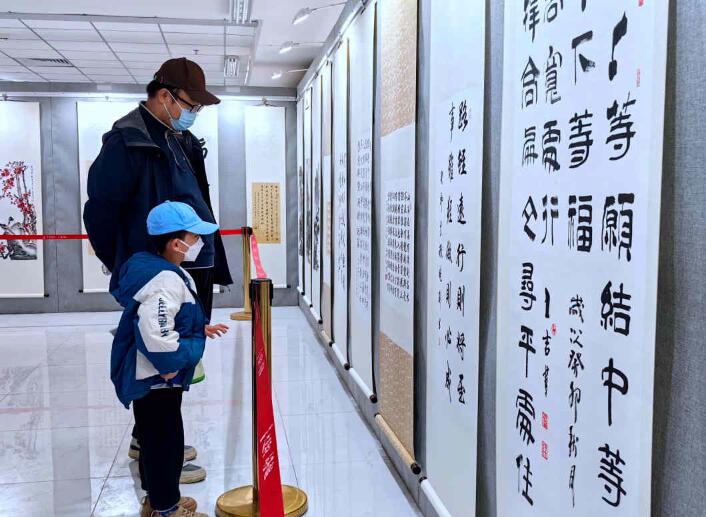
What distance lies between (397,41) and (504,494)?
217cm

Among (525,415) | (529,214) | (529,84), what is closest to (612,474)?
(525,415)

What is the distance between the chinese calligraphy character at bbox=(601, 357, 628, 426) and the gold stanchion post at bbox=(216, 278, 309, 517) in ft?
4.88

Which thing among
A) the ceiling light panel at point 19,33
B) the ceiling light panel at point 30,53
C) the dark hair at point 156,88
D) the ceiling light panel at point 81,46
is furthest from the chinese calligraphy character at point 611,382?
the ceiling light panel at point 30,53

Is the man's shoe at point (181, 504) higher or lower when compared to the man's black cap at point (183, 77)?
lower

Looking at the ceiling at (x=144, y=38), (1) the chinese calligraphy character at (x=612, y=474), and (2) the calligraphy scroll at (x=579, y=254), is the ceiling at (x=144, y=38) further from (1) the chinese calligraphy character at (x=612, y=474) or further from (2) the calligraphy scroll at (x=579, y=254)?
(1) the chinese calligraphy character at (x=612, y=474)

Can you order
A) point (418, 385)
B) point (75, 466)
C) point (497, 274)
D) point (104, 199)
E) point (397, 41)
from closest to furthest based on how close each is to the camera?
1. point (497, 274)
2. point (104, 199)
3. point (418, 385)
4. point (397, 41)
5. point (75, 466)

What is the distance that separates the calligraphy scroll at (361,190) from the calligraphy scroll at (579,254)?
2.12 metres

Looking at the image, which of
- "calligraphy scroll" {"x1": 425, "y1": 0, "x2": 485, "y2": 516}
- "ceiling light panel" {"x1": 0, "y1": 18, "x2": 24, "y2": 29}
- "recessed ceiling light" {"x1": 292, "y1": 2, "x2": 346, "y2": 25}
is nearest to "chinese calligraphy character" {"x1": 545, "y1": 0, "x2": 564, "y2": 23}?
"calligraphy scroll" {"x1": 425, "y1": 0, "x2": 485, "y2": 516}

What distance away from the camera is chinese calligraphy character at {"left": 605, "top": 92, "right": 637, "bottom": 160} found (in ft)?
4.02

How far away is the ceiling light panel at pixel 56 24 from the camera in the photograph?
600 centimetres

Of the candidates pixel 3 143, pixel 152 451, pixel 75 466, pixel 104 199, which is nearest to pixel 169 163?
pixel 104 199

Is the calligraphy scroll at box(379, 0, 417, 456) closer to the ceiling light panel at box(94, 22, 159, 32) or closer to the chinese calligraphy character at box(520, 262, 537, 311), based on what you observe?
the chinese calligraphy character at box(520, 262, 537, 311)

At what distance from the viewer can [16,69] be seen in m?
7.90

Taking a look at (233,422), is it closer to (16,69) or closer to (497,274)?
(497,274)
